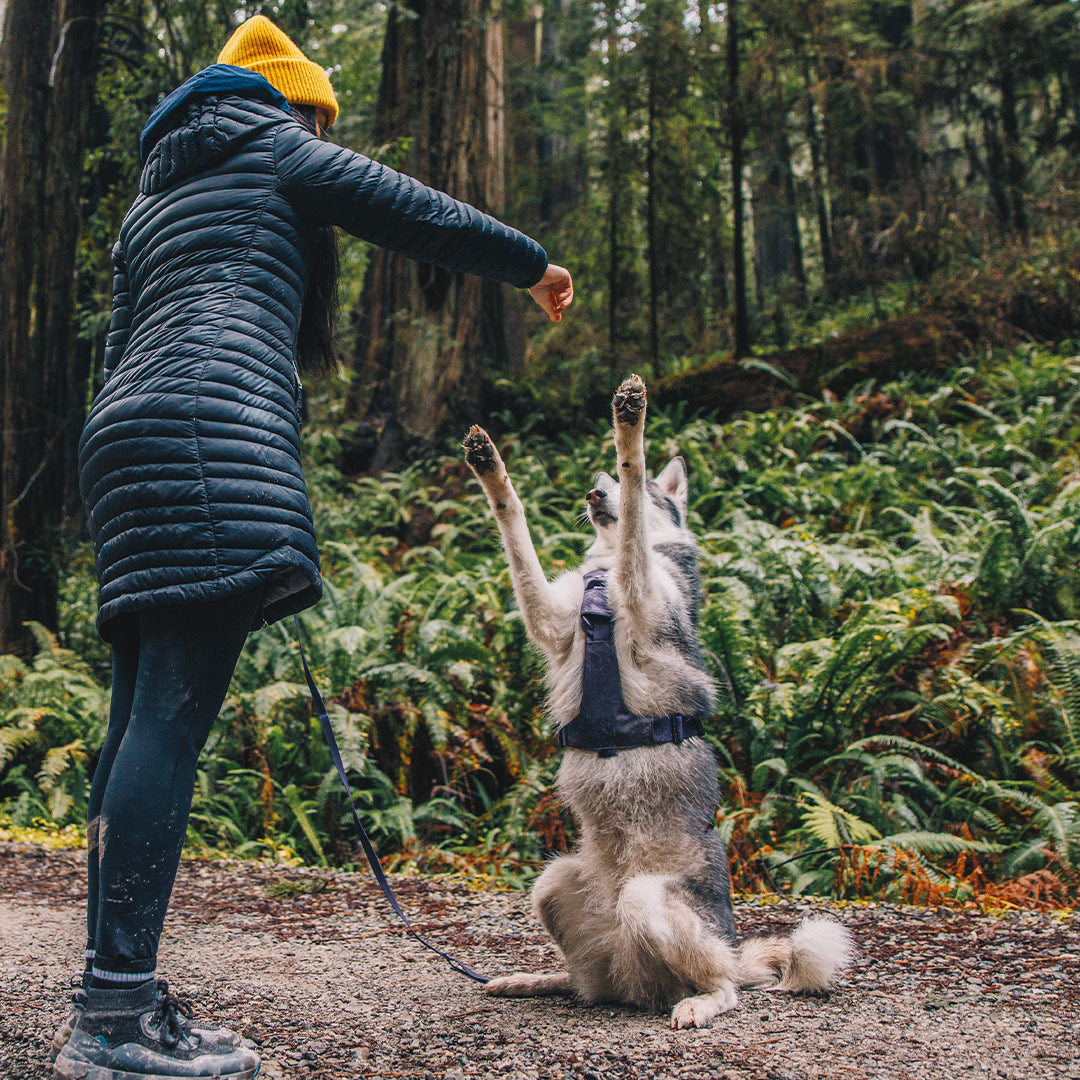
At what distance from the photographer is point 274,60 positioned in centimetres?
298

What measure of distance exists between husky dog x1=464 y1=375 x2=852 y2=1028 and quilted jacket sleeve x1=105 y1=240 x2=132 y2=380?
3.80 ft

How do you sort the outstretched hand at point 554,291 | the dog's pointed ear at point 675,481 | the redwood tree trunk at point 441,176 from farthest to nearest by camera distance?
the redwood tree trunk at point 441,176 < the dog's pointed ear at point 675,481 < the outstretched hand at point 554,291

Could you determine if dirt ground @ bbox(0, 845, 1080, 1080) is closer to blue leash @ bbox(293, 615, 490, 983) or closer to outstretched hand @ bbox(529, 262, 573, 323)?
blue leash @ bbox(293, 615, 490, 983)

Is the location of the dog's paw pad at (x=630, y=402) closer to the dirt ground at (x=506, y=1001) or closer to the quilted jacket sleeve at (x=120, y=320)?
the quilted jacket sleeve at (x=120, y=320)

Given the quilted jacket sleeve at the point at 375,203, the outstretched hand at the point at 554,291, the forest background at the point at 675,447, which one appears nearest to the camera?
the quilted jacket sleeve at the point at 375,203

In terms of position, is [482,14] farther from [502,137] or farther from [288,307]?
[288,307]

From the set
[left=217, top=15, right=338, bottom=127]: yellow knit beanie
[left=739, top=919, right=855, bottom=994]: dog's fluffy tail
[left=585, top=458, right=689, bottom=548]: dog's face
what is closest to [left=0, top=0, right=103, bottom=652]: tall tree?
[left=585, top=458, right=689, bottom=548]: dog's face

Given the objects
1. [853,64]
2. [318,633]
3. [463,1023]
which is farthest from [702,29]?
[463,1023]

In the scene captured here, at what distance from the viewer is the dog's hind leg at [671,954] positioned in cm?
307

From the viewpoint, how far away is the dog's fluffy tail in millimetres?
3217

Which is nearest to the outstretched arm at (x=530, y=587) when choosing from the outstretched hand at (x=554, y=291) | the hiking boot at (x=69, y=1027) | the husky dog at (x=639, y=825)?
the husky dog at (x=639, y=825)

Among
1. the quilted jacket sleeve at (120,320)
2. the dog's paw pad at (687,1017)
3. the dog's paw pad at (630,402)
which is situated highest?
the quilted jacket sleeve at (120,320)

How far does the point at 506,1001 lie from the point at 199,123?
308 cm

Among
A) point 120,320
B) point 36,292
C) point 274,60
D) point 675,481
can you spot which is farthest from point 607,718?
point 36,292
